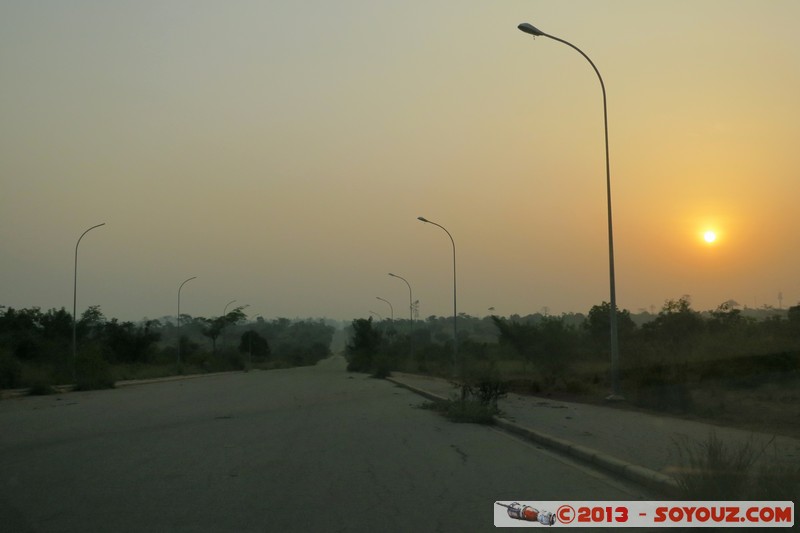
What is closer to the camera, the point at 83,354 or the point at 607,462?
the point at 607,462

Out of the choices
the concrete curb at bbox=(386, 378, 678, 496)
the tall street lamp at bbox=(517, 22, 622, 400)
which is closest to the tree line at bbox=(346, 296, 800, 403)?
the tall street lamp at bbox=(517, 22, 622, 400)

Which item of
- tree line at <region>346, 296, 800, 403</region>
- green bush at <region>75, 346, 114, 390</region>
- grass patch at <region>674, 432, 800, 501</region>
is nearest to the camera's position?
grass patch at <region>674, 432, 800, 501</region>

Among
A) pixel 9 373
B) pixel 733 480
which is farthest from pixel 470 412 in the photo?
pixel 9 373

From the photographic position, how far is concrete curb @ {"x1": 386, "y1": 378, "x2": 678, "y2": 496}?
923cm

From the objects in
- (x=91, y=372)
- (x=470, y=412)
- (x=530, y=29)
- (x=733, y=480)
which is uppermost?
(x=530, y=29)

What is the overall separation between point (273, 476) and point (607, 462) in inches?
184

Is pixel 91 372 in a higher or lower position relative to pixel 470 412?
lower

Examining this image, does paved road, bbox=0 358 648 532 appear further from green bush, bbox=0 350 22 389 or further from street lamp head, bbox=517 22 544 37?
green bush, bbox=0 350 22 389

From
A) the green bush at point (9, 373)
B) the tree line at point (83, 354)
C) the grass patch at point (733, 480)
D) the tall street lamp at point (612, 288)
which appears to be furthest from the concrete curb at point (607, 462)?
the green bush at point (9, 373)

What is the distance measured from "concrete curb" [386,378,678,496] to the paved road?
27cm

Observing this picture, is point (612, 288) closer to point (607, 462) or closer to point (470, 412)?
point (470, 412)

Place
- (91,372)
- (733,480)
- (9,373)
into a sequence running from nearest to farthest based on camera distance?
1. (733,480)
2. (9,373)
3. (91,372)

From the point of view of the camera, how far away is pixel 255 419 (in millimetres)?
20250

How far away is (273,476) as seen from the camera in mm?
10695
